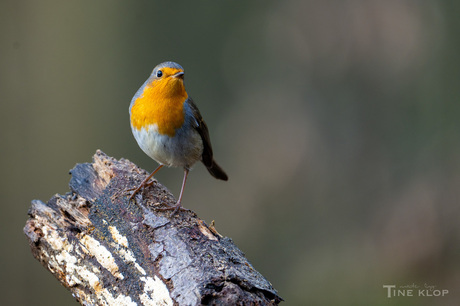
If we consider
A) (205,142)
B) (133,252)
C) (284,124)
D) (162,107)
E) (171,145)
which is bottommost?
(133,252)

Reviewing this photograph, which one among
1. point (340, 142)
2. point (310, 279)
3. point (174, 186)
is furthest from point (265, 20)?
point (310, 279)

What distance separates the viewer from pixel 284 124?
20.5 ft

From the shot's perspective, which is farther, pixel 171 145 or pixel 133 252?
pixel 171 145

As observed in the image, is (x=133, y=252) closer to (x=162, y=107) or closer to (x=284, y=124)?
(x=162, y=107)

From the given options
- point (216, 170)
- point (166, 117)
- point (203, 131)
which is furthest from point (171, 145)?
point (216, 170)

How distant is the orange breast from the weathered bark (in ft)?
1.51

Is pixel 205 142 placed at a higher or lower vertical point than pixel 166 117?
higher

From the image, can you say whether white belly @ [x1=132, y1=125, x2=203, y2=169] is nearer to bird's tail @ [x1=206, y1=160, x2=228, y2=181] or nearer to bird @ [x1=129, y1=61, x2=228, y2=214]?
bird @ [x1=129, y1=61, x2=228, y2=214]

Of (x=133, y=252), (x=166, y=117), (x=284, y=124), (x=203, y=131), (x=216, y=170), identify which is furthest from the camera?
(x=284, y=124)

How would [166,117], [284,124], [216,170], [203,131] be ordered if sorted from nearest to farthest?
[166,117] < [203,131] < [216,170] < [284,124]

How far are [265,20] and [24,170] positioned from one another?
366 centimetres

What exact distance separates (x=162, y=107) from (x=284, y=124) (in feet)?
10.7

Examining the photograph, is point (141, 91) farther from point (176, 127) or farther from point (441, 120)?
point (441, 120)

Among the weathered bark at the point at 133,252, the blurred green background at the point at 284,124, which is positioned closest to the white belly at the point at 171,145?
the weathered bark at the point at 133,252
